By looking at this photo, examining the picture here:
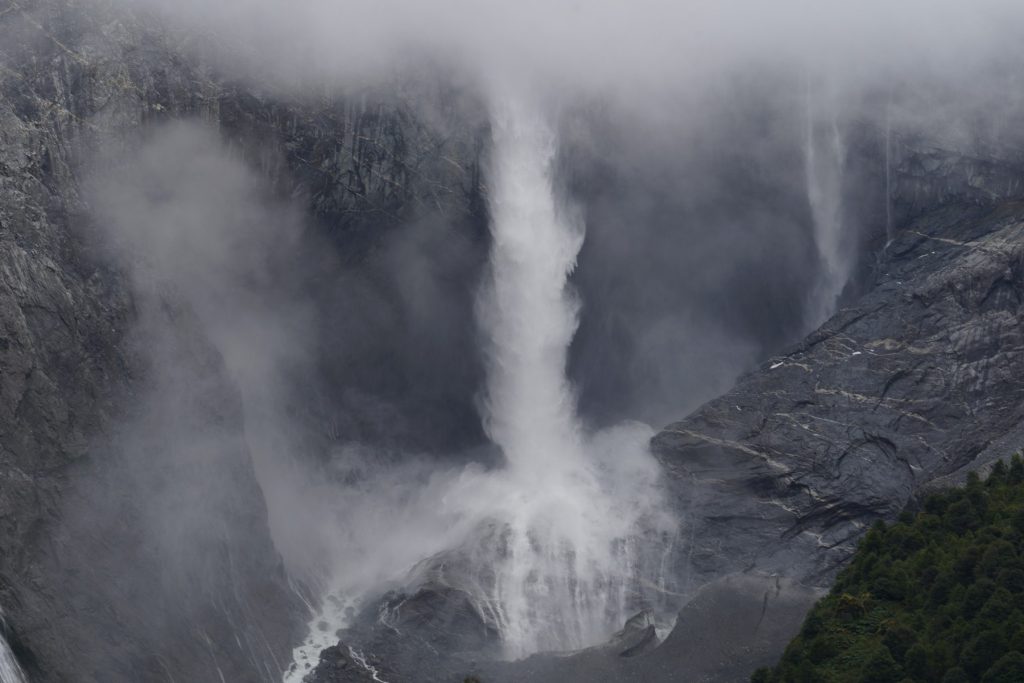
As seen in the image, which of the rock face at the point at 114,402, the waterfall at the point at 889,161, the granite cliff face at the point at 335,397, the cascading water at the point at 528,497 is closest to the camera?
the rock face at the point at 114,402

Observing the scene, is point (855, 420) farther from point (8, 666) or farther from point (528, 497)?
point (8, 666)

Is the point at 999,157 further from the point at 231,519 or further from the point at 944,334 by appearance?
the point at 231,519

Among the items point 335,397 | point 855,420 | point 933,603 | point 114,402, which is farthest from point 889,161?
point 114,402

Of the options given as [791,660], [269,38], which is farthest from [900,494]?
[269,38]

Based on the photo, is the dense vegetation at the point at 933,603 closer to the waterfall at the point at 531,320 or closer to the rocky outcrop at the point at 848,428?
the rocky outcrop at the point at 848,428

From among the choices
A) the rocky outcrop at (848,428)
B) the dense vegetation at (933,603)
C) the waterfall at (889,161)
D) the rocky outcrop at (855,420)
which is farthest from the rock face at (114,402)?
the waterfall at (889,161)

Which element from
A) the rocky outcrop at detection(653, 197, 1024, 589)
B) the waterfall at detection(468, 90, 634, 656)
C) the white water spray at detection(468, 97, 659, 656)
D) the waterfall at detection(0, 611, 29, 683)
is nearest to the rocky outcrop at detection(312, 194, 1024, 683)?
the rocky outcrop at detection(653, 197, 1024, 589)

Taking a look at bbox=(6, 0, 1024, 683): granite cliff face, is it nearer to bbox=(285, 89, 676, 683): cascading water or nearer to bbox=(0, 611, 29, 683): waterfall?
bbox=(0, 611, 29, 683): waterfall
